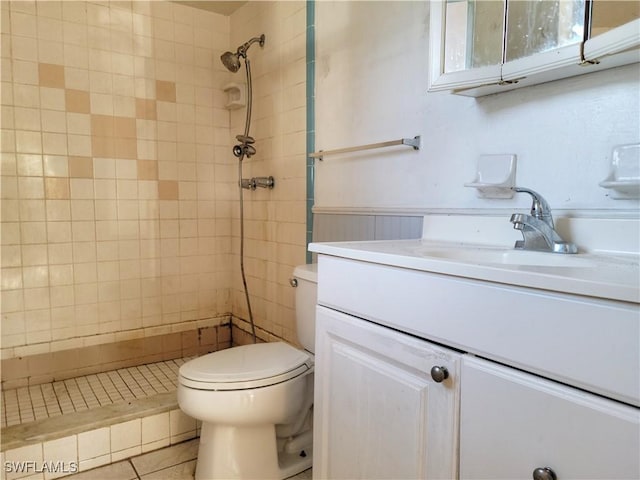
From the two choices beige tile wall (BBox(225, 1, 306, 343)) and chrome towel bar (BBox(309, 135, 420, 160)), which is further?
beige tile wall (BBox(225, 1, 306, 343))

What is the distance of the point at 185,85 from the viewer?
2383 millimetres

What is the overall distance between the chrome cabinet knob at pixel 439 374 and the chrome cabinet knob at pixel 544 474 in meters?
0.19

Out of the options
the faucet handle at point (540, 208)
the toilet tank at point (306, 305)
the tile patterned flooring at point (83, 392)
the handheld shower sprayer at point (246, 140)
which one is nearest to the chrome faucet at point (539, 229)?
the faucet handle at point (540, 208)

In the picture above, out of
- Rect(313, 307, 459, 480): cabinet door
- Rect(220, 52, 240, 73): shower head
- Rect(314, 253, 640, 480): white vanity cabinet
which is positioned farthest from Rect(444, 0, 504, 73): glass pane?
Rect(220, 52, 240, 73): shower head

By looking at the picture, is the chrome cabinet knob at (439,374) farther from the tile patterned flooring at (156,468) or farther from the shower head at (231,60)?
the shower head at (231,60)

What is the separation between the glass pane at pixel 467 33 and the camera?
3.84 feet

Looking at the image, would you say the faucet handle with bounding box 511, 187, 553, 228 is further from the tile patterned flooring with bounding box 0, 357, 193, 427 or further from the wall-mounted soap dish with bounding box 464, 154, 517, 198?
the tile patterned flooring with bounding box 0, 357, 193, 427

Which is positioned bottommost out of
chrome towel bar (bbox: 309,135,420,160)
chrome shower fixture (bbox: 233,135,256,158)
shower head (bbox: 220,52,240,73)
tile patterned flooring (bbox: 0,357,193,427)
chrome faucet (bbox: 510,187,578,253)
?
tile patterned flooring (bbox: 0,357,193,427)

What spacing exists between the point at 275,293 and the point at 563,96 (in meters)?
1.53

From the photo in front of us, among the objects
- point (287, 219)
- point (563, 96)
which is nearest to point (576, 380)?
point (563, 96)

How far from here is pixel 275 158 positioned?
2170 mm

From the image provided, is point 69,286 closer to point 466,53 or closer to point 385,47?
point 385,47

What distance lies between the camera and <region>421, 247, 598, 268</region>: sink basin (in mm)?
940

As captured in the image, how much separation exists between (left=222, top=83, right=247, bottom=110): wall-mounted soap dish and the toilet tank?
1222 mm
